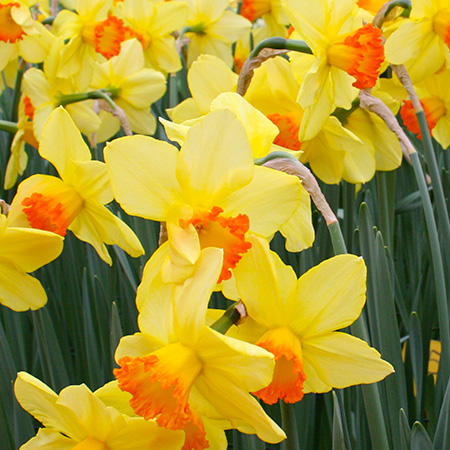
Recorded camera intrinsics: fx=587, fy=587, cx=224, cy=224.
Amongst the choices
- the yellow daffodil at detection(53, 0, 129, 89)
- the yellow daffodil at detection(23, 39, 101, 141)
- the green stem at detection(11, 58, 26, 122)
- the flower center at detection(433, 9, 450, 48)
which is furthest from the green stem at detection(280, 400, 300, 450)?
the green stem at detection(11, 58, 26, 122)

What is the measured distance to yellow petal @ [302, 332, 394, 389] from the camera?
2.41ft

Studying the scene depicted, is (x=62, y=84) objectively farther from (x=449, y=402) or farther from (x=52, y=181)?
(x=449, y=402)

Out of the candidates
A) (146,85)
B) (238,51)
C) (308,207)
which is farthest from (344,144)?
(238,51)

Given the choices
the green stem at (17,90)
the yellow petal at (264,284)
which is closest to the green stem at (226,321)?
the yellow petal at (264,284)

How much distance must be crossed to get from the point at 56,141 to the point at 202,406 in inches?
22.8

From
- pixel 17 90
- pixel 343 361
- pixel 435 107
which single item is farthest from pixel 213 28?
pixel 343 361

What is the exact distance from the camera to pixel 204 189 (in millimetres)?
748

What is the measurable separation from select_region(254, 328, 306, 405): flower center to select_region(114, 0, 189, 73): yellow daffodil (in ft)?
5.74

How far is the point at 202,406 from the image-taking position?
0.72 m

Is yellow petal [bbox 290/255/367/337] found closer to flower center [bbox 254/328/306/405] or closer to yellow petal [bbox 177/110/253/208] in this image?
flower center [bbox 254/328/306/405]

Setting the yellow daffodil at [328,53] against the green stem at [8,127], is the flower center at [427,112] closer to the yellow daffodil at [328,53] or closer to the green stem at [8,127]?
the yellow daffodil at [328,53]

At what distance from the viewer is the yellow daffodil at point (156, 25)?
2.29m

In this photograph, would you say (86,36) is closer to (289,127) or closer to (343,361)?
(289,127)

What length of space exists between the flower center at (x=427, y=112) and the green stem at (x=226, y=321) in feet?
3.50
